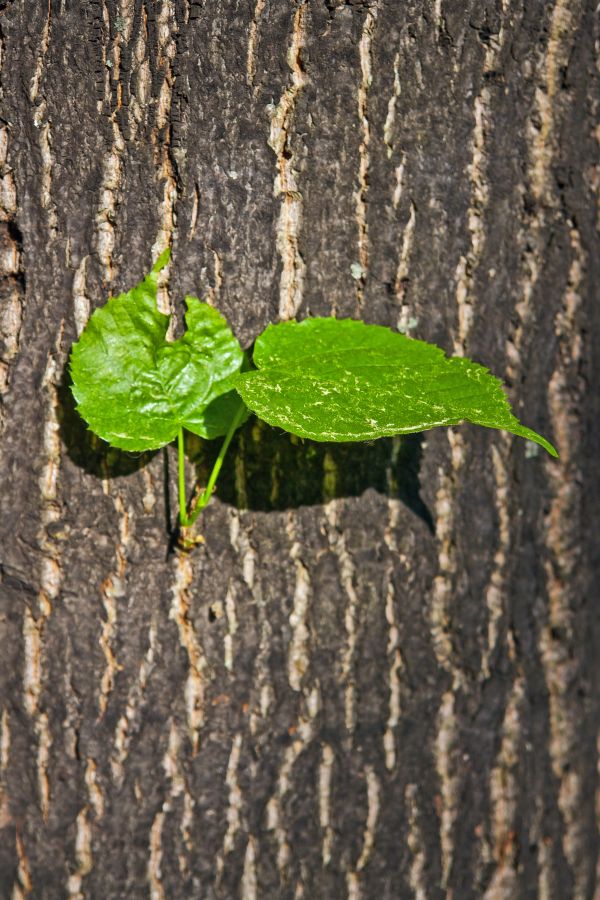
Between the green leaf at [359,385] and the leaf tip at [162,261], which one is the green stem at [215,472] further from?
the leaf tip at [162,261]

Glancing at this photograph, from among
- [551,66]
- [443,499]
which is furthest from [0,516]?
[551,66]

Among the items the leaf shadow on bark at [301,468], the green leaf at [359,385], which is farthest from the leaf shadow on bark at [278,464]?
the green leaf at [359,385]

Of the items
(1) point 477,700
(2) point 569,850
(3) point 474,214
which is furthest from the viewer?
(2) point 569,850

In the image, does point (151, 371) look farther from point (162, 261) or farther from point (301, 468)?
point (301, 468)

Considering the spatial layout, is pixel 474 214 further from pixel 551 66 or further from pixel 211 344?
pixel 211 344

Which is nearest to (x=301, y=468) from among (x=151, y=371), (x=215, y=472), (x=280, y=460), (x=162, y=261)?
(x=280, y=460)

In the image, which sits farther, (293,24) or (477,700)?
(477,700)

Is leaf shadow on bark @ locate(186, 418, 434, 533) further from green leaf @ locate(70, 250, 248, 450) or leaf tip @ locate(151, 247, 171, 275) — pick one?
leaf tip @ locate(151, 247, 171, 275)
